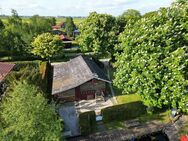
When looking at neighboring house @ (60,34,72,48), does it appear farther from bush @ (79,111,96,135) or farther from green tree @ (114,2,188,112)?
green tree @ (114,2,188,112)

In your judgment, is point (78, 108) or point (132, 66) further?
point (78, 108)

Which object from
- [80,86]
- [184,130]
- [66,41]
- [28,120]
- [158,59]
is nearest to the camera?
[28,120]

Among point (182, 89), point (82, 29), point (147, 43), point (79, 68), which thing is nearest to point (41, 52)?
point (82, 29)

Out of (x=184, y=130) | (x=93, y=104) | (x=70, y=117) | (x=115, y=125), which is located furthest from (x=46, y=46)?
(x=184, y=130)

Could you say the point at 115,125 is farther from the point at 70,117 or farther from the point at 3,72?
the point at 3,72

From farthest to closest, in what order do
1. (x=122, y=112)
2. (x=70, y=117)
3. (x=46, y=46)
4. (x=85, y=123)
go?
(x=46, y=46) → (x=70, y=117) → (x=122, y=112) → (x=85, y=123)

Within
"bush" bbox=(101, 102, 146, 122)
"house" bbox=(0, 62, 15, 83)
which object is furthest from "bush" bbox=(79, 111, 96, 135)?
"house" bbox=(0, 62, 15, 83)

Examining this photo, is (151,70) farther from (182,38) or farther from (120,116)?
(120,116)
